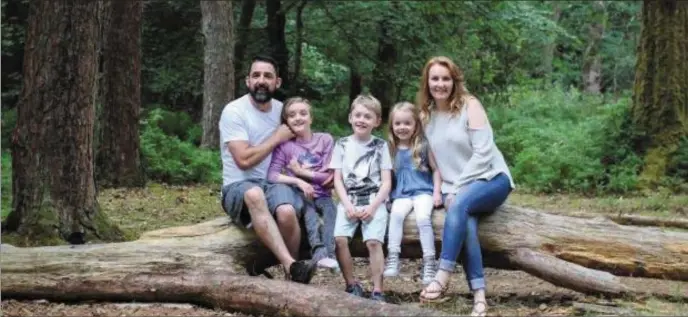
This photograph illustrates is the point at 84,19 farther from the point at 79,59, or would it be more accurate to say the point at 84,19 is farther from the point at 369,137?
the point at 369,137

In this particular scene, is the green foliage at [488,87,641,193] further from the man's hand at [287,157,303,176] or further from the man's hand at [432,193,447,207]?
the man's hand at [287,157,303,176]

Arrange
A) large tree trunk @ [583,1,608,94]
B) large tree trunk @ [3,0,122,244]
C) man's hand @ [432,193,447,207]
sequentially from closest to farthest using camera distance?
1. man's hand @ [432,193,447,207]
2. large tree trunk @ [3,0,122,244]
3. large tree trunk @ [583,1,608,94]

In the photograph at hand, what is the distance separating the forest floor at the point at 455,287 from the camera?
5938mm

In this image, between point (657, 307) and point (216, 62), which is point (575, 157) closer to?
point (216, 62)

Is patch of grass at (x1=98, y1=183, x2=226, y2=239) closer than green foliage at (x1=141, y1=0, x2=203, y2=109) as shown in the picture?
Yes

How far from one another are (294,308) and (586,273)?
6.97ft

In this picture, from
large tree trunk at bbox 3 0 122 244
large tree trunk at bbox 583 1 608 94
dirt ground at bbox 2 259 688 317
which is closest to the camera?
dirt ground at bbox 2 259 688 317

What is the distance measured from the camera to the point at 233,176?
21.7ft

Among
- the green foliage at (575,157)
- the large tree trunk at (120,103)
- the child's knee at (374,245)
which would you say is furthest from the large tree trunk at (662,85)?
the child's knee at (374,245)

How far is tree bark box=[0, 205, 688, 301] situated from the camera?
638 cm

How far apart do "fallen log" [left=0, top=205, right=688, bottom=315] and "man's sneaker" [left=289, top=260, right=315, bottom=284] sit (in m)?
0.39

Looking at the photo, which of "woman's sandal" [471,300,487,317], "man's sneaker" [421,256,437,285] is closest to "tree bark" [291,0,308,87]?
"man's sneaker" [421,256,437,285]

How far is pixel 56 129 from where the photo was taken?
7.75 m

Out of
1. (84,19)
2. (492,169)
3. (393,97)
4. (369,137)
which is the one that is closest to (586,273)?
(492,169)
